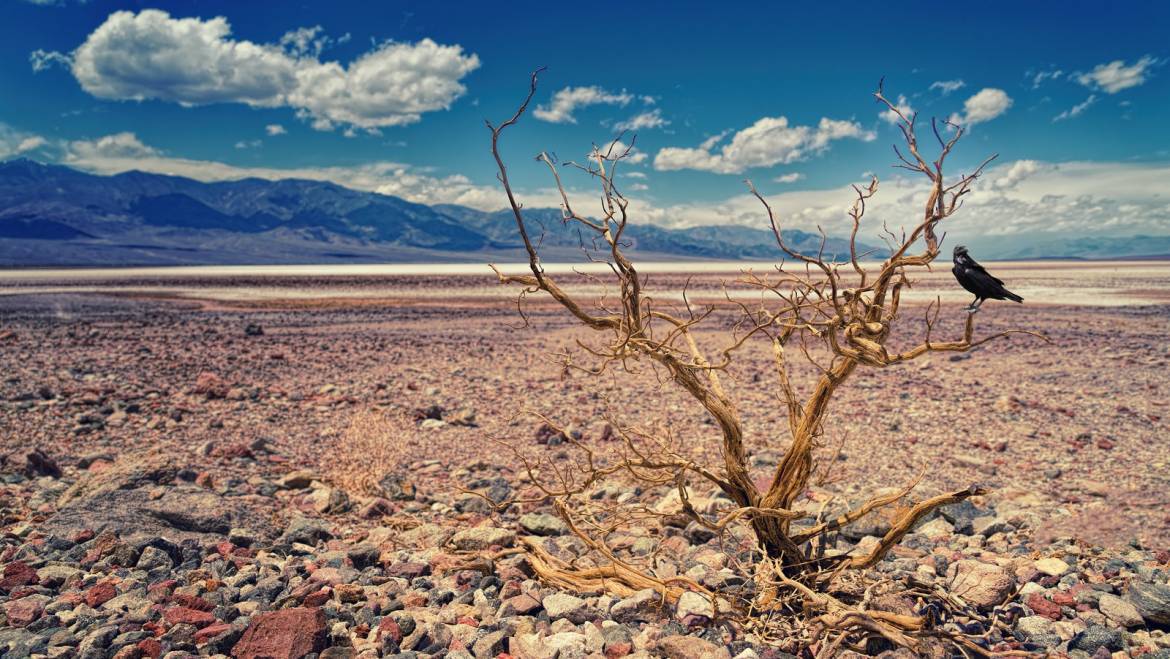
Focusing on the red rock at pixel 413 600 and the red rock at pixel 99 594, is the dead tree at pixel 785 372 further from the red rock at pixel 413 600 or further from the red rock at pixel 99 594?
the red rock at pixel 99 594

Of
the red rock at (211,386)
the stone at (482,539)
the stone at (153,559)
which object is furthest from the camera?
the red rock at (211,386)

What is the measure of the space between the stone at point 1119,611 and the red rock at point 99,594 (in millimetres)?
5925

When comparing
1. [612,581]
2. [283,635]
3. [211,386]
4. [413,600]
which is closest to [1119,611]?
[612,581]

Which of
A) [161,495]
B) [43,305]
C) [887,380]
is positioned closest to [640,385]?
[887,380]

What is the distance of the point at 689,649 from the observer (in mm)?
3498

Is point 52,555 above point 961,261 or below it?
below

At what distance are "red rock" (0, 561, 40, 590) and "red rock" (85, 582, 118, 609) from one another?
454 millimetres

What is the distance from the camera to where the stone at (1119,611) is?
3.98m

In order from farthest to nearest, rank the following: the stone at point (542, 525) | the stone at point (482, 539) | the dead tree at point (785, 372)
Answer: the stone at point (542, 525) < the stone at point (482, 539) < the dead tree at point (785, 372)

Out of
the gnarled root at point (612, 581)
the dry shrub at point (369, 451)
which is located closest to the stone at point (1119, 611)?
the gnarled root at point (612, 581)

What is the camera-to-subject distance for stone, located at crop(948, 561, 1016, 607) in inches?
165

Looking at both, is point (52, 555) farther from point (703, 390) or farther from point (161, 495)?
point (703, 390)

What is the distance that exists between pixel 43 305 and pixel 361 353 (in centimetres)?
2279

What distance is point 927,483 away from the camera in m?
6.82
